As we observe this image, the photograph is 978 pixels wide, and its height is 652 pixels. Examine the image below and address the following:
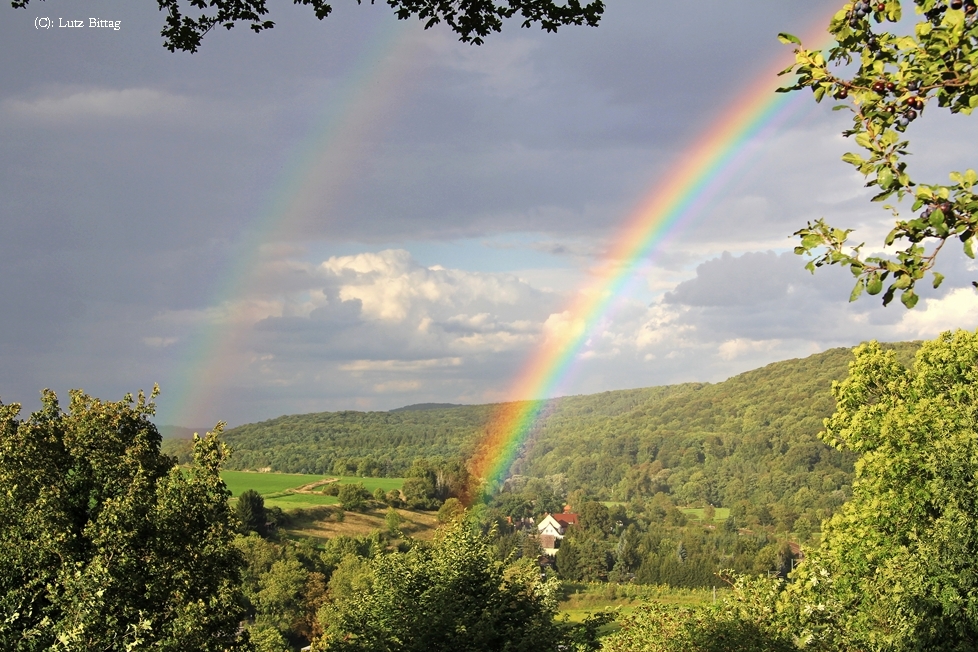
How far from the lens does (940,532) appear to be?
13.9 meters

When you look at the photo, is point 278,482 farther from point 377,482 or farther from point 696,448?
point 696,448

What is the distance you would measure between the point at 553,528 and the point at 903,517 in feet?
387

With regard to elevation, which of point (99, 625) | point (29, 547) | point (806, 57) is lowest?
point (99, 625)

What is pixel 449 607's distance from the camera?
14.7m

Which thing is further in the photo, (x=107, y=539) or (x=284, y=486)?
(x=284, y=486)

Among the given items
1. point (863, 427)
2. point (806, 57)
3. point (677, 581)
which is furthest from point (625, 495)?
point (806, 57)

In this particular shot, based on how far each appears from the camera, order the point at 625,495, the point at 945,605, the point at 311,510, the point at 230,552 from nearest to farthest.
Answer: the point at 230,552 → the point at 945,605 → the point at 311,510 → the point at 625,495

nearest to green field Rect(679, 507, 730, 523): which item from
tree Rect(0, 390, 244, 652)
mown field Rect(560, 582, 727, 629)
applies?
mown field Rect(560, 582, 727, 629)

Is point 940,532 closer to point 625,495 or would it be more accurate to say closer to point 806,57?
point 806,57

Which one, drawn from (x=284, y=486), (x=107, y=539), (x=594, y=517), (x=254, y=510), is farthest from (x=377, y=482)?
(x=107, y=539)

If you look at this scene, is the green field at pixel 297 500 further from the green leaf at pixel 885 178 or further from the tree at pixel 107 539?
the green leaf at pixel 885 178

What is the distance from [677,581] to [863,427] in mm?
87157

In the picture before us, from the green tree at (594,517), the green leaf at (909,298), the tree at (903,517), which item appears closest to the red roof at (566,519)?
the green tree at (594,517)

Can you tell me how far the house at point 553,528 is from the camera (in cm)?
12419
